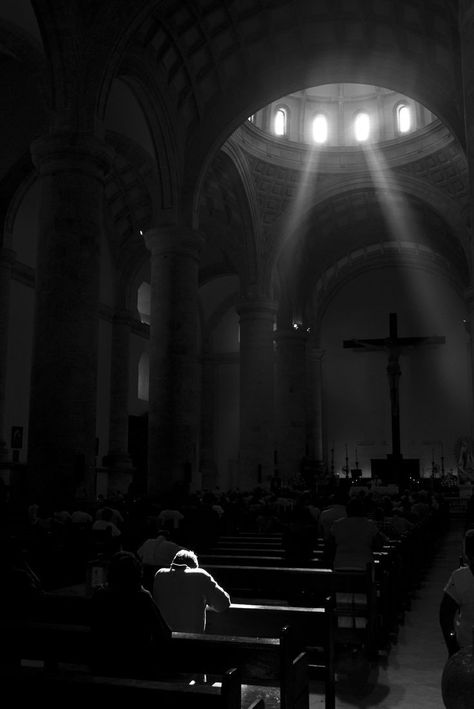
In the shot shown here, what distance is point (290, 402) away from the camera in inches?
1223

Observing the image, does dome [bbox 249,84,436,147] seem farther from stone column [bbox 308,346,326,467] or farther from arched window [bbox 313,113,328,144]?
stone column [bbox 308,346,326,467]

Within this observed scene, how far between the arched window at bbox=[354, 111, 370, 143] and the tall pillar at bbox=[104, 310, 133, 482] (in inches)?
460

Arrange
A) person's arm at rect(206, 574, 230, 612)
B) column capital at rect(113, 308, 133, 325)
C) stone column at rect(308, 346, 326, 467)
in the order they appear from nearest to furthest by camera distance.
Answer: person's arm at rect(206, 574, 230, 612), column capital at rect(113, 308, 133, 325), stone column at rect(308, 346, 326, 467)

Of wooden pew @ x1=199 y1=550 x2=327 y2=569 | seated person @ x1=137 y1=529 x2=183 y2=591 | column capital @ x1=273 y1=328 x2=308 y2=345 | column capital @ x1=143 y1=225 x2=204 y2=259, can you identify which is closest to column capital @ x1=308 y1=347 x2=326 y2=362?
column capital @ x1=273 y1=328 x2=308 y2=345

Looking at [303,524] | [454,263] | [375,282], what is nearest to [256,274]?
[454,263]

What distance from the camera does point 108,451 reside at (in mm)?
26906

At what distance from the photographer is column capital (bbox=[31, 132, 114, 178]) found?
42.1 feet

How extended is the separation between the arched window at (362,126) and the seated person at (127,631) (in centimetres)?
2783

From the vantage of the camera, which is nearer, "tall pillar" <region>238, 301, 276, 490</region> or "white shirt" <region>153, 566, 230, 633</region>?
"white shirt" <region>153, 566, 230, 633</region>

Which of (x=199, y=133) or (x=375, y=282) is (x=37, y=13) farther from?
(x=375, y=282)

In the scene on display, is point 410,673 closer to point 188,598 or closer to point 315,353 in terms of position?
point 188,598

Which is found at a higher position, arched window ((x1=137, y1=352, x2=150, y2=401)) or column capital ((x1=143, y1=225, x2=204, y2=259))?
column capital ((x1=143, y1=225, x2=204, y2=259))

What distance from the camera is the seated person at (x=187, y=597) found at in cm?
471

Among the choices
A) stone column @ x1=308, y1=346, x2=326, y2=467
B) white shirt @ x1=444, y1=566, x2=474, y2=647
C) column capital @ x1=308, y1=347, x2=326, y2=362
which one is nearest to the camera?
white shirt @ x1=444, y1=566, x2=474, y2=647
